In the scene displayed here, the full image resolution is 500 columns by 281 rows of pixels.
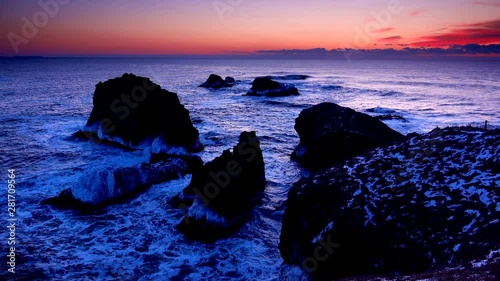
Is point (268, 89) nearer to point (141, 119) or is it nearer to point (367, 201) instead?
point (141, 119)

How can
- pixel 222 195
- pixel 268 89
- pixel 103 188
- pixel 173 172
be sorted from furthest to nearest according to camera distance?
pixel 268 89, pixel 173 172, pixel 103 188, pixel 222 195

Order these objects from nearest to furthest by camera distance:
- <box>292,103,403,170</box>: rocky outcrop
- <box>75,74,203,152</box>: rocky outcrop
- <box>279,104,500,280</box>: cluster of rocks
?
<box>279,104,500,280</box>: cluster of rocks → <box>292,103,403,170</box>: rocky outcrop → <box>75,74,203,152</box>: rocky outcrop

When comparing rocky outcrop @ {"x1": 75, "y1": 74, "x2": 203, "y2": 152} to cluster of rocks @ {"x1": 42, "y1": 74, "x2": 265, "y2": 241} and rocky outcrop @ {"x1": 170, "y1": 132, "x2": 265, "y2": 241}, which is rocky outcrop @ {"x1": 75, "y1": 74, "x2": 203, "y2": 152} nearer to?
cluster of rocks @ {"x1": 42, "y1": 74, "x2": 265, "y2": 241}

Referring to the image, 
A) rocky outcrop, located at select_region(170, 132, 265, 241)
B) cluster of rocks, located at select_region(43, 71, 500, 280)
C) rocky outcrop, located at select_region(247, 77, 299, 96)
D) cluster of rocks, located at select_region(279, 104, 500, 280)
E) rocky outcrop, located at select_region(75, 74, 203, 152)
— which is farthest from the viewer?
rocky outcrop, located at select_region(247, 77, 299, 96)

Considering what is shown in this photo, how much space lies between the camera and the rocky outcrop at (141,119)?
88.0 ft

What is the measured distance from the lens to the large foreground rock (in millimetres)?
7281

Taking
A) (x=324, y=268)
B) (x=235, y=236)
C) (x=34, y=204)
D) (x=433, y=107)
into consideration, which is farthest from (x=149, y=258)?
(x=433, y=107)

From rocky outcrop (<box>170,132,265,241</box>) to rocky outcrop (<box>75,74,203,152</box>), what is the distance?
9820mm

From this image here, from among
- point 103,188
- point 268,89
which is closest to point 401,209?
point 103,188

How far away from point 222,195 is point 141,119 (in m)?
16.6

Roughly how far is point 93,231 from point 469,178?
1420 cm

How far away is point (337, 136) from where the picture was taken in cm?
2045

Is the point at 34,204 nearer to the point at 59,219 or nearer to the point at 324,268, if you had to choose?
the point at 59,219

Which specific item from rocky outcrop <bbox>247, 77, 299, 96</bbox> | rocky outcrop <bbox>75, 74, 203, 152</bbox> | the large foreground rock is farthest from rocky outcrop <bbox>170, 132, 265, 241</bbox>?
rocky outcrop <bbox>247, 77, 299, 96</bbox>
